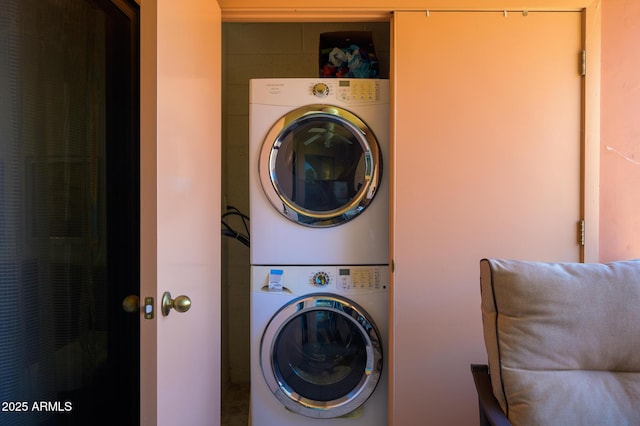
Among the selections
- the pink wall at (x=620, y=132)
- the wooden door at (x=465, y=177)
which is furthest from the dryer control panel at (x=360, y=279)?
the pink wall at (x=620, y=132)

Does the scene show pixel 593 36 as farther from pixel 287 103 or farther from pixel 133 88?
pixel 133 88

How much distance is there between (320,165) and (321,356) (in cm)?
92

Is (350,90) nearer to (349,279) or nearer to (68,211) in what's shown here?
(349,279)

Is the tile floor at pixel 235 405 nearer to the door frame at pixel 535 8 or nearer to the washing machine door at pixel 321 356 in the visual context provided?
the washing machine door at pixel 321 356

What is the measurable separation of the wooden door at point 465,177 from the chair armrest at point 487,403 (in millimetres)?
464

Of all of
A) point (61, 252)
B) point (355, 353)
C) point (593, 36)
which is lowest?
point (355, 353)

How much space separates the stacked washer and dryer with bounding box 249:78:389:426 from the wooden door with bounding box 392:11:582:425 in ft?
0.39

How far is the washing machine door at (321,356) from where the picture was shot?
167cm

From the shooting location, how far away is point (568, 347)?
103 centimetres

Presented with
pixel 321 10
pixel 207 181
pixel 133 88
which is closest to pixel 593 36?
pixel 321 10

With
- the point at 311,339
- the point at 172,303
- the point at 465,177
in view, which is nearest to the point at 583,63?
the point at 465,177

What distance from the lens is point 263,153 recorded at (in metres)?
1.69

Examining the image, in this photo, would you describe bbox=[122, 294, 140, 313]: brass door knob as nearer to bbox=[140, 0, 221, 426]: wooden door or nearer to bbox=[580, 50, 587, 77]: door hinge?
bbox=[140, 0, 221, 426]: wooden door

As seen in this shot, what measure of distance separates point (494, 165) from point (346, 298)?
2.95 feet
